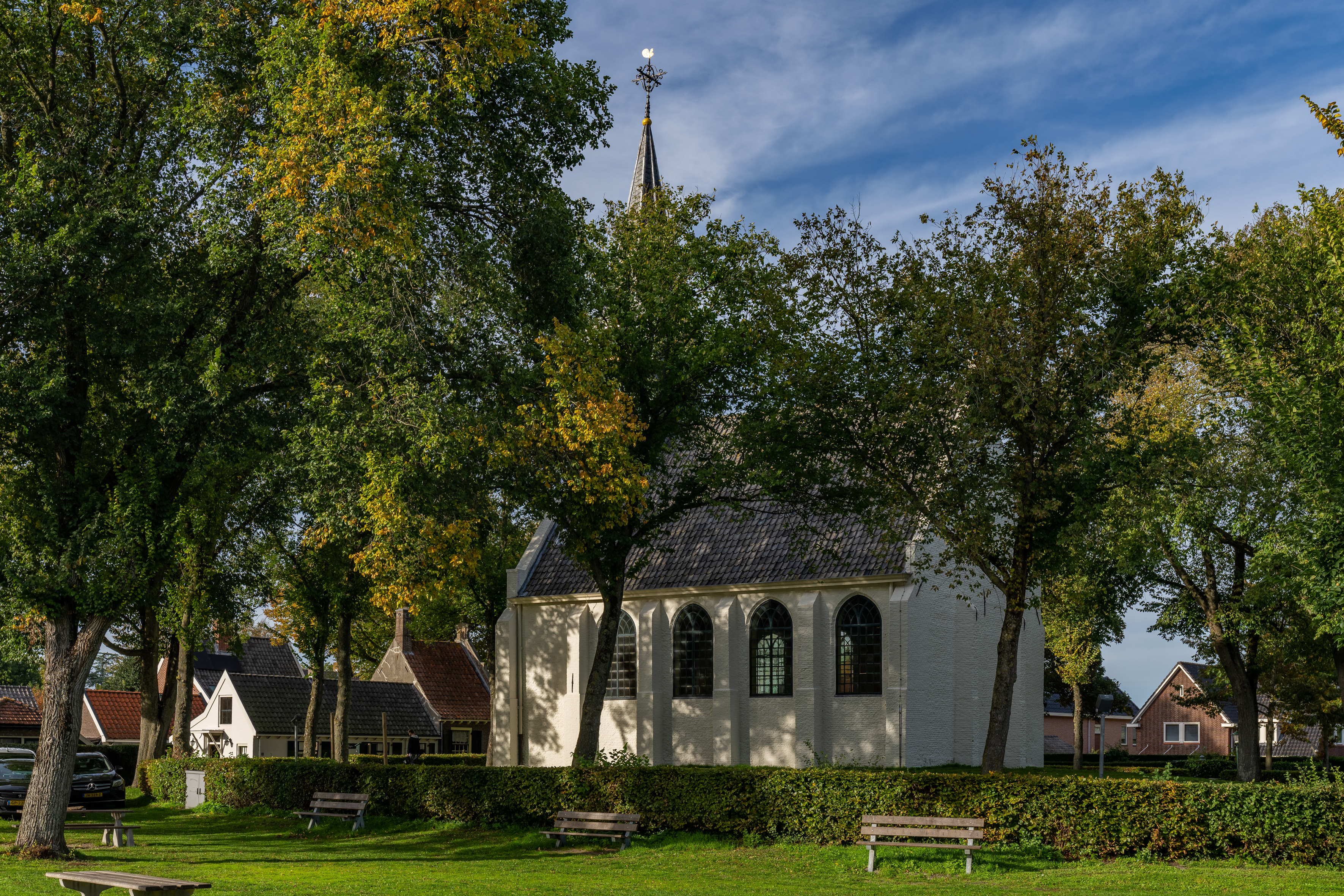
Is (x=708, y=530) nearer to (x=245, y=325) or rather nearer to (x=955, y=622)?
(x=955, y=622)

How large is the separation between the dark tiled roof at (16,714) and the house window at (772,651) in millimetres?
46787

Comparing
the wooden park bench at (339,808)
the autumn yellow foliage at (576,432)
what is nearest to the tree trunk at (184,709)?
the wooden park bench at (339,808)

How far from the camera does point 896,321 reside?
23391mm

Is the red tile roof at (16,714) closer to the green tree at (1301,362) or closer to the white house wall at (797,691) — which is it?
the white house wall at (797,691)

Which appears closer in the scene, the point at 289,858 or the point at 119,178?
the point at 119,178

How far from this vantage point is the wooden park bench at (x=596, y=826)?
21.4 meters

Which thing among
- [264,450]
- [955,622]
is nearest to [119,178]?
[264,450]

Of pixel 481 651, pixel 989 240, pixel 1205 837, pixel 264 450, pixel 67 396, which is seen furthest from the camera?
pixel 481 651

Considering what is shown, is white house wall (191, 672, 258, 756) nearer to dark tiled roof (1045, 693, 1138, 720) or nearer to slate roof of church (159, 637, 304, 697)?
slate roof of church (159, 637, 304, 697)

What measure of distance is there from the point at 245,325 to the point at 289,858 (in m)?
9.68

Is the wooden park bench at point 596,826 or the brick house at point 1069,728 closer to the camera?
the wooden park bench at point 596,826

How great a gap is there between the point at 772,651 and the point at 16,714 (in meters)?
49.5

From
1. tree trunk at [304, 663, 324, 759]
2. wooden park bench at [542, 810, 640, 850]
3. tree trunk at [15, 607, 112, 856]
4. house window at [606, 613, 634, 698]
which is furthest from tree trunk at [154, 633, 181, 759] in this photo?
wooden park bench at [542, 810, 640, 850]

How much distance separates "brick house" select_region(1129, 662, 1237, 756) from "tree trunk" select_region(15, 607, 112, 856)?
214 feet
